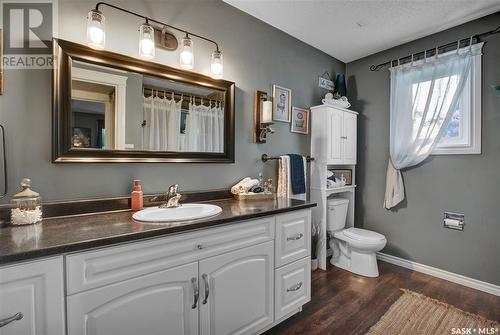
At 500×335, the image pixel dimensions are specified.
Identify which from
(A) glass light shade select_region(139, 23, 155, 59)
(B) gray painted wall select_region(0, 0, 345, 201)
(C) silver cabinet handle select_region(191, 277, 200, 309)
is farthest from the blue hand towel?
(A) glass light shade select_region(139, 23, 155, 59)

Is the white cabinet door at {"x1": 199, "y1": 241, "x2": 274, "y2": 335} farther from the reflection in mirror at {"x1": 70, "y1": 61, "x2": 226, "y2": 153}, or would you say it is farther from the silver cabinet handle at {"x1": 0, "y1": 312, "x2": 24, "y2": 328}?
the reflection in mirror at {"x1": 70, "y1": 61, "x2": 226, "y2": 153}

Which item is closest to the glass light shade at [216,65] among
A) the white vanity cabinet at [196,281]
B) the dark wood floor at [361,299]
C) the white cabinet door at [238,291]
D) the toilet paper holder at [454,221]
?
the white vanity cabinet at [196,281]

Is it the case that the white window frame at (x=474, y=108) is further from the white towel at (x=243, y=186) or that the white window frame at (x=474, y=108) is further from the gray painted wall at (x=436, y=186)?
the white towel at (x=243, y=186)

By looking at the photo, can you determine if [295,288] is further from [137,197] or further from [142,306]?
[137,197]

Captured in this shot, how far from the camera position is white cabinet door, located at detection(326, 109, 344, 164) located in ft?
8.13

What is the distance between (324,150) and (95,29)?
6.81 feet

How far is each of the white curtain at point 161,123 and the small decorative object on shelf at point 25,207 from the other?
587 mm

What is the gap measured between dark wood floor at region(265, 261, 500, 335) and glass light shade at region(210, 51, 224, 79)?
1834 millimetres

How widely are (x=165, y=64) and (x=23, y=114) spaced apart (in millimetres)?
817

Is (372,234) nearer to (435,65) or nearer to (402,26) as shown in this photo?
(435,65)

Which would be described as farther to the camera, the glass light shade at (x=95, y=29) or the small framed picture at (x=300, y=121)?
the small framed picture at (x=300, y=121)

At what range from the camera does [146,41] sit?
1402mm

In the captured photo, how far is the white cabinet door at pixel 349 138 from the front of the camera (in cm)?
264

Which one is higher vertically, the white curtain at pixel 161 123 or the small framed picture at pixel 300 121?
the small framed picture at pixel 300 121
